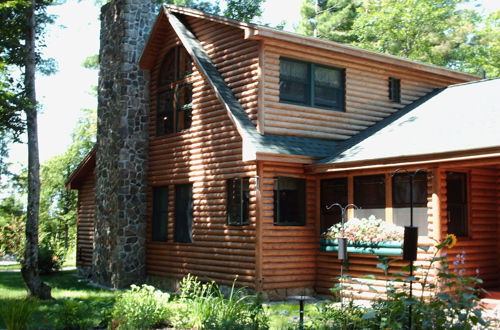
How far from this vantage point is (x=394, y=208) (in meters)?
12.3

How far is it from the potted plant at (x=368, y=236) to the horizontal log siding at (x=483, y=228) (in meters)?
1.38

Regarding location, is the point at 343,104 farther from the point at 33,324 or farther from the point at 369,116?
the point at 33,324

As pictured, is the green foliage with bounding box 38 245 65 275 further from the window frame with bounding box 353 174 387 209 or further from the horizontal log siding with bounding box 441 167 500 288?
the horizontal log siding with bounding box 441 167 500 288

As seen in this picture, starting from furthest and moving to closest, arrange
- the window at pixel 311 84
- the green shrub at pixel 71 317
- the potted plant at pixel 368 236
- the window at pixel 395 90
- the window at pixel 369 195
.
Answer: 1. the window at pixel 395 90
2. the window at pixel 311 84
3. the window at pixel 369 195
4. the potted plant at pixel 368 236
5. the green shrub at pixel 71 317

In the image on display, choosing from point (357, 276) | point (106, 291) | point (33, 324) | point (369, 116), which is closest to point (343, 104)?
point (369, 116)

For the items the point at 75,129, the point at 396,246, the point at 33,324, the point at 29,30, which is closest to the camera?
the point at 33,324

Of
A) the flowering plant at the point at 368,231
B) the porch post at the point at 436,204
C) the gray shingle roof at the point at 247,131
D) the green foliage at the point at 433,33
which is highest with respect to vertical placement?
the green foliage at the point at 433,33

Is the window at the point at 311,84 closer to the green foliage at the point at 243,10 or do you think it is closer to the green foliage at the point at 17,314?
the green foliage at the point at 17,314

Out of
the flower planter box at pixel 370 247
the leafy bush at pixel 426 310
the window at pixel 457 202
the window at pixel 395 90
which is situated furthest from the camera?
the window at pixel 395 90

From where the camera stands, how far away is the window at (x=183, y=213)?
1484cm

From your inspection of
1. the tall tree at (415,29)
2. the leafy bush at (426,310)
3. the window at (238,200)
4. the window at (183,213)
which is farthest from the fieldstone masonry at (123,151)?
the tall tree at (415,29)

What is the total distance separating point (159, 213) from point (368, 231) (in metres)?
6.29

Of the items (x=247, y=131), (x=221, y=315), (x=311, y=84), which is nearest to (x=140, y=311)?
(x=221, y=315)

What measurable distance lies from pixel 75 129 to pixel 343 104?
26.9m
